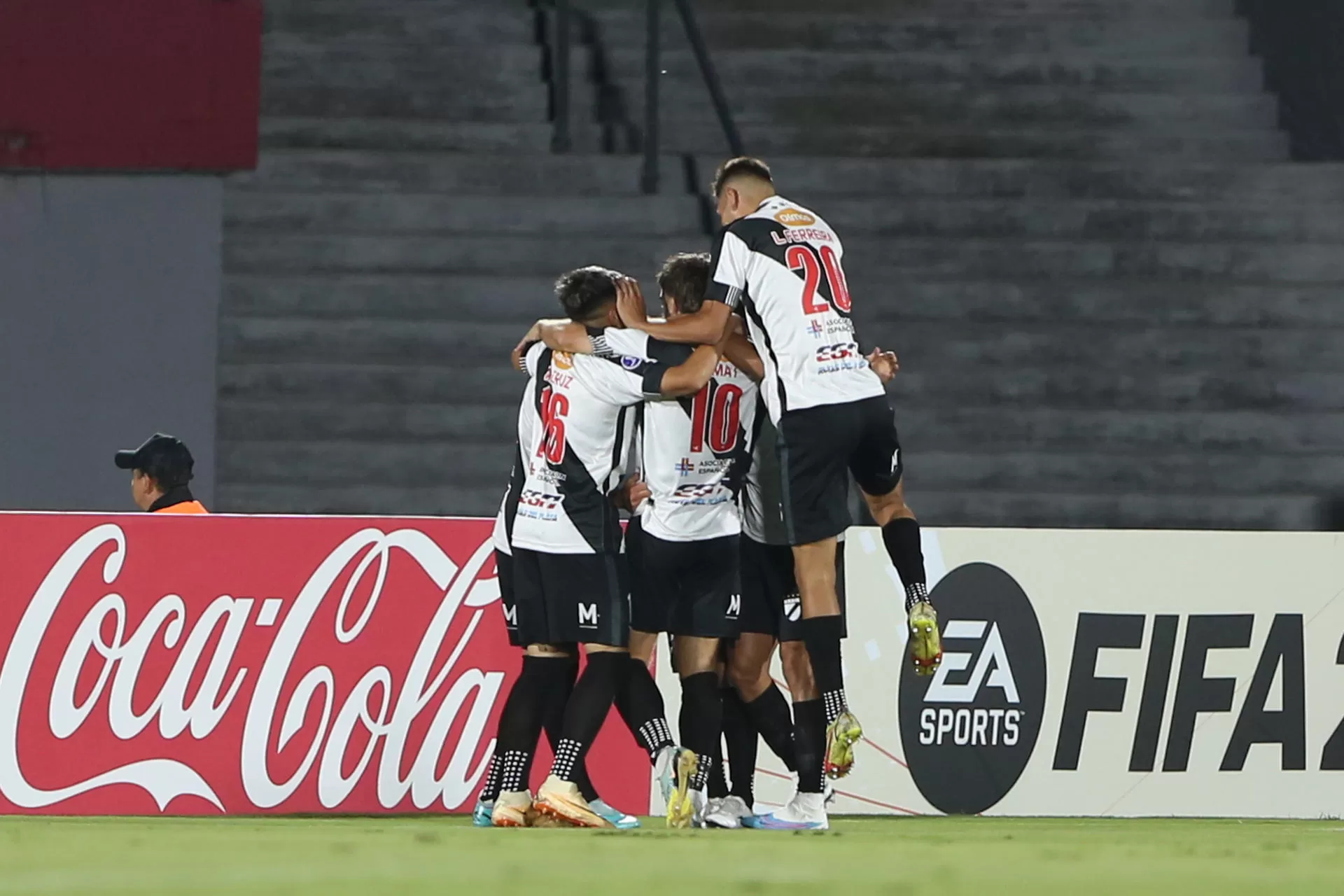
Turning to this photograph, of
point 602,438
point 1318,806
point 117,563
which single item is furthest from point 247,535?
point 1318,806

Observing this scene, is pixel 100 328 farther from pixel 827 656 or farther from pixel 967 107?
pixel 827 656

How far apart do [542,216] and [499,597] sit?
4498 millimetres

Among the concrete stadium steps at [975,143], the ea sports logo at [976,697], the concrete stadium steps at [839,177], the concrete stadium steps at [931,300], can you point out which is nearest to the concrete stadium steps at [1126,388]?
the concrete stadium steps at [931,300]

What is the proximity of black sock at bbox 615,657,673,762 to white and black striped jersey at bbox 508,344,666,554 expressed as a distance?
45cm

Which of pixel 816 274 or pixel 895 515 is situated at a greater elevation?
pixel 816 274

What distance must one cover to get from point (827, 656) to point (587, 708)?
75 cm

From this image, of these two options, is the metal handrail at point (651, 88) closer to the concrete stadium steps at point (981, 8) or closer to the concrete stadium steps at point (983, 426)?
the concrete stadium steps at point (983, 426)

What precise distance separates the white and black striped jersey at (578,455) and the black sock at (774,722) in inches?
34.2

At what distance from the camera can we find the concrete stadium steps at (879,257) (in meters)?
12.8

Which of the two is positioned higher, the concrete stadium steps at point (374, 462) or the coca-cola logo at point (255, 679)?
the concrete stadium steps at point (374, 462)

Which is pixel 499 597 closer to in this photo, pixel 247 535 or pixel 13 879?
pixel 247 535

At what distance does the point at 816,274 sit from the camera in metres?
7.28

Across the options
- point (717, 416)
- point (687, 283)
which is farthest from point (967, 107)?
point (717, 416)

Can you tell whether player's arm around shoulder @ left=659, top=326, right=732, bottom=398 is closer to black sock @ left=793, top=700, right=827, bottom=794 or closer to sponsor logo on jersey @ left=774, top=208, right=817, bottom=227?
sponsor logo on jersey @ left=774, top=208, right=817, bottom=227
